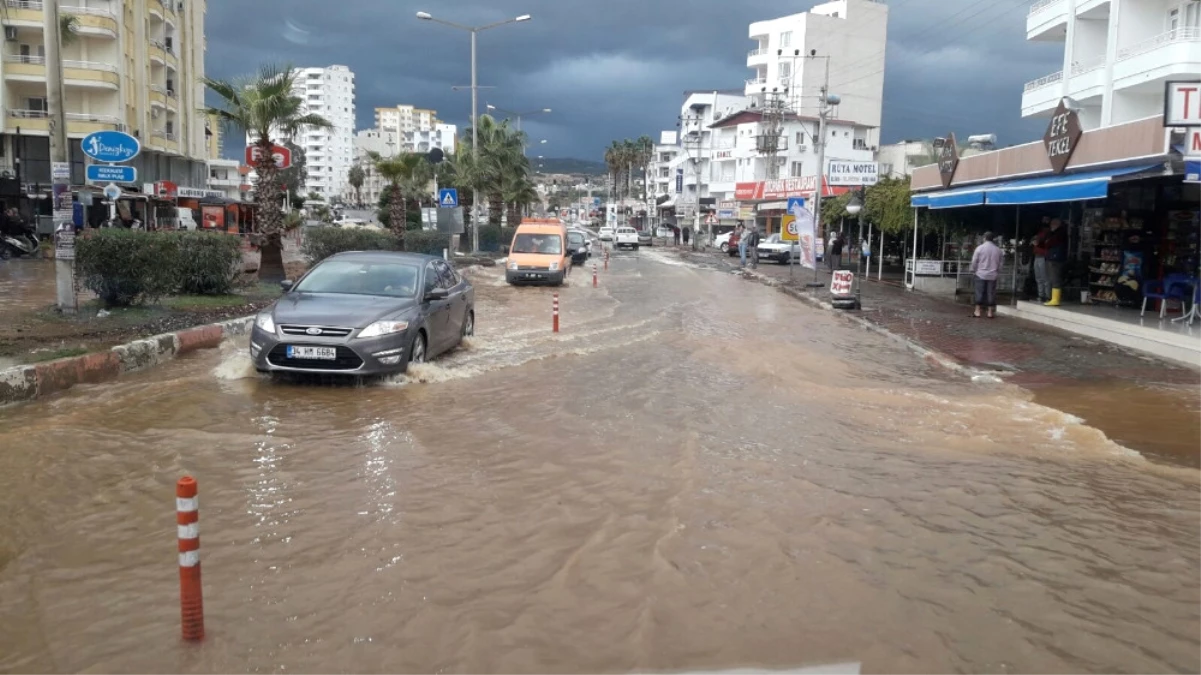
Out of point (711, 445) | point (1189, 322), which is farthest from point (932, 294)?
point (711, 445)

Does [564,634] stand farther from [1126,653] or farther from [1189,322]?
[1189,322]

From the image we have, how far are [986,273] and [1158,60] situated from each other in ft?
53.2

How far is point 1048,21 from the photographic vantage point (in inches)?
1410

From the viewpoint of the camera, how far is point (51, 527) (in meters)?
5.57

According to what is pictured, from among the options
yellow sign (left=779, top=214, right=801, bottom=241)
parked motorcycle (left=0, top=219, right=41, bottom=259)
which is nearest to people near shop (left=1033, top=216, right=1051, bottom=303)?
yellow sign (left=779, top=214, right=801, bottom=241)

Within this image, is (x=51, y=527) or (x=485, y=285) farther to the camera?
(x=485, y=285)

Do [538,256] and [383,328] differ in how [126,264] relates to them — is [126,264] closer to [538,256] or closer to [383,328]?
[383,328]

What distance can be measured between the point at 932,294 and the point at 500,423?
66.2 feet

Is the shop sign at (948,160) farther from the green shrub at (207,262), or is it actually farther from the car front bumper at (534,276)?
the green shrub at (207,262)

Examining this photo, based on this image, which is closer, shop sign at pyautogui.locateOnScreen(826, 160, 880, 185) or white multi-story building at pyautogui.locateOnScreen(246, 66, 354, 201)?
shop sign at pyautogui.locateOnScreen(826, 160, 880, 185)

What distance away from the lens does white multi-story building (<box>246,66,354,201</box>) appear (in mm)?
163625

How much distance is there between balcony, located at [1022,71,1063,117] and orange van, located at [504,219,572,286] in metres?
20.8

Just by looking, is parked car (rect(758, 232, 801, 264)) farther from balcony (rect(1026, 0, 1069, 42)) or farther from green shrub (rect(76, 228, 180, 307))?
green shrub (rect(76, 228, 180, 307))

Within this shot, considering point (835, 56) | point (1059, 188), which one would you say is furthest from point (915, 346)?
point (835, 56)
